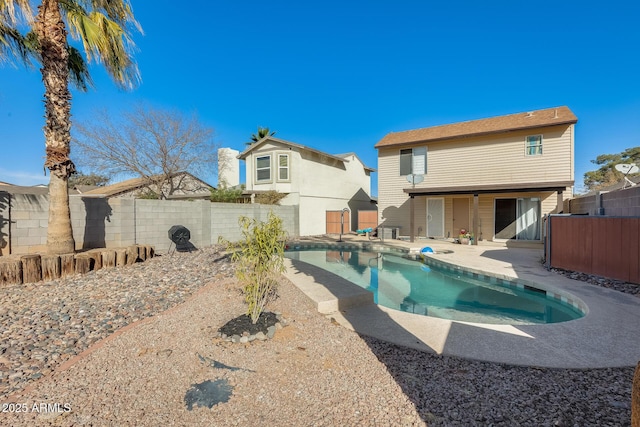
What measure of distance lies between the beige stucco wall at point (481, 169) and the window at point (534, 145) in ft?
0.51

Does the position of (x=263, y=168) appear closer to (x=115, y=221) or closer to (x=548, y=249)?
(x=115, y=221)

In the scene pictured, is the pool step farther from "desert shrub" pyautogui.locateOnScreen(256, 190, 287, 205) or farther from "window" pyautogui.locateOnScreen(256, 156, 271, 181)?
"window" pyautogui.locateOnScreen(256, 156, 271, 181)

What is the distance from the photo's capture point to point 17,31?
686 centimetres

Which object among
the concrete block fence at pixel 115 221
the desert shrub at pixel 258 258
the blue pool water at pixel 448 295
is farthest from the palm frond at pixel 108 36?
the blue pool water at pixel 448 295

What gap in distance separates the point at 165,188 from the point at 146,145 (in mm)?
3095

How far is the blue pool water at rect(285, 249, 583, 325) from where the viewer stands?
5.48 m

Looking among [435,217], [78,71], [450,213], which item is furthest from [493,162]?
[78,71]

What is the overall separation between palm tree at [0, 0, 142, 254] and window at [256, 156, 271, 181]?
1090cm

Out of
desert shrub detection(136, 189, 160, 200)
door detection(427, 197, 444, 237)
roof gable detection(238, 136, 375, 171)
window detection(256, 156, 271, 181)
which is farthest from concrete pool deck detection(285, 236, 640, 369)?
desert shrub detection(136, 189, 160, 200)

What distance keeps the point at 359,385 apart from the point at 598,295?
5.69 metres

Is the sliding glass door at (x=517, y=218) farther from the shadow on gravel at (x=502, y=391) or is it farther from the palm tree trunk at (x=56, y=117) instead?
the palm tree trunk at (x=56, y=117)

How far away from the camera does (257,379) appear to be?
270 centimetres

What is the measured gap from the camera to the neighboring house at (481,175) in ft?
41.8

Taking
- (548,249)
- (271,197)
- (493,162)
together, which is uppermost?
(493,162)
